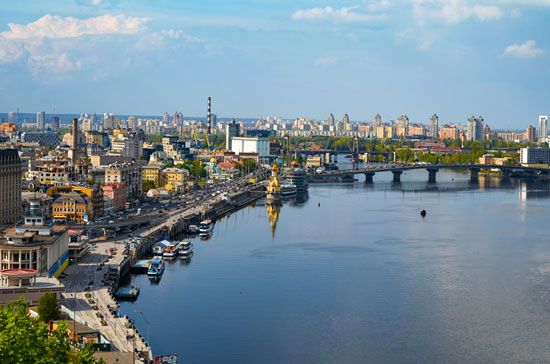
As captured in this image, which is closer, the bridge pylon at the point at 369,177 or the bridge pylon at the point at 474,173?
the bridge pylon at the point at 369,177

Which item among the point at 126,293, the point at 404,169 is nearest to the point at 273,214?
the point at 126,293

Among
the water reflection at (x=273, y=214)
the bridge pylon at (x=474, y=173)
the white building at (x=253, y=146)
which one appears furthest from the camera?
the white building at (x=253, y=146)

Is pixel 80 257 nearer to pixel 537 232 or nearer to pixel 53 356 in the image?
pixel 53 356

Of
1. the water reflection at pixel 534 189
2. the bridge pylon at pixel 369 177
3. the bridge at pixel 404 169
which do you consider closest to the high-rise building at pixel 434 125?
the bridge at pixel 404 169

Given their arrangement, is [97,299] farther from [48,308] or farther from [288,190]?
[288,190]

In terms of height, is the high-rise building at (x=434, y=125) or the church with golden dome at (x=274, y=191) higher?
the high-rise building at (x=434, y=125)

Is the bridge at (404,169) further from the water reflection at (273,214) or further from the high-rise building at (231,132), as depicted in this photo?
the high-rise building at (231,132)

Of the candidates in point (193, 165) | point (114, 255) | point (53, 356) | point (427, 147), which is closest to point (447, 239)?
point (114, 255)
